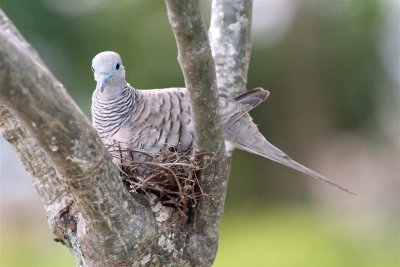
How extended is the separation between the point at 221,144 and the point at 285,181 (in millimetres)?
6373

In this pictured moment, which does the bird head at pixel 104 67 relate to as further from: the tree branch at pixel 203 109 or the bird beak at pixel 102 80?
the tree branch at pixel 203 109

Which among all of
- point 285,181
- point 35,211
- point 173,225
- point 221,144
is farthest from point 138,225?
point 285,181

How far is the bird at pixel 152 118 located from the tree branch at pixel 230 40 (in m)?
0.10

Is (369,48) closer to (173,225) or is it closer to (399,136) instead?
(399,136)

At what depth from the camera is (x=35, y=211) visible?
26.7 ft

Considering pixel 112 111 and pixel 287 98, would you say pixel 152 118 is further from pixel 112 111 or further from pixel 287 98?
pixel 287 98

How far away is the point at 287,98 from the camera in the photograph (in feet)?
28.9

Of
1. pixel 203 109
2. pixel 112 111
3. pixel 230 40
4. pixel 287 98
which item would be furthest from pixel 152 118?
pixel 287 98

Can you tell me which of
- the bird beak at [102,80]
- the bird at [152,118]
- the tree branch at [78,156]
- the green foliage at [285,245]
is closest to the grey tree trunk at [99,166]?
the tree branch at [78,156]

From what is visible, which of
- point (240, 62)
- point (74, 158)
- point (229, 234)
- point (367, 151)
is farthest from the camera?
point (367, 151)

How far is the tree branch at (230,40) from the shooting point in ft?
11.1

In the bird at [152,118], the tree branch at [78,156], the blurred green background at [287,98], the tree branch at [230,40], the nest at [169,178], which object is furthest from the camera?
the blurred green background at [287,98]

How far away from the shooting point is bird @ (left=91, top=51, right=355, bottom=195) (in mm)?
3193

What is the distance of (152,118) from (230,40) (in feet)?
1.58
